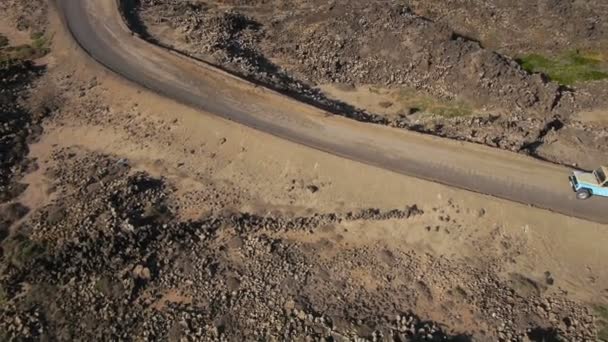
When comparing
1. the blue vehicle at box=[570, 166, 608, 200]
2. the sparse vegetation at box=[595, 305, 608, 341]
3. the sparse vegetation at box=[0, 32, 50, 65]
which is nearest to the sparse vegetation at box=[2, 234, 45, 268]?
the sparse vegetation at box=[0, 32, 50, 65]

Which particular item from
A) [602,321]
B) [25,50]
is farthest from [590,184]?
[25,50]

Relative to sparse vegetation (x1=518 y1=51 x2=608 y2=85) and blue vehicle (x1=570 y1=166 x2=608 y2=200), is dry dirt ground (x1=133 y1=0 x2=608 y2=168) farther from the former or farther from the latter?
blue vehicle (x1=570 y1=166 x2=608 y2=200)

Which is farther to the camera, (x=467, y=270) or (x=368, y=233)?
(x=368, y=233)

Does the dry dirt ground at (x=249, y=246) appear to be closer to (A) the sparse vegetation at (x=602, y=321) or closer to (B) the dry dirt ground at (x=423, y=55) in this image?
(A) the sparse vegetation at (x=602, y=321)

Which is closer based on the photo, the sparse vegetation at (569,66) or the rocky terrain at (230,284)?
the rocky terrain at (230,284)

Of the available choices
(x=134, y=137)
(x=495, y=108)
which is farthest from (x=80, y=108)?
(x=495, y=108)

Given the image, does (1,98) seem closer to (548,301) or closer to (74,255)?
(74,255)

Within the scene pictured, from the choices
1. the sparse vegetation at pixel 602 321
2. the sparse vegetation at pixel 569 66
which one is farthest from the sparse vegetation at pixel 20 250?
the sparse vegetation at pixel 569 66
